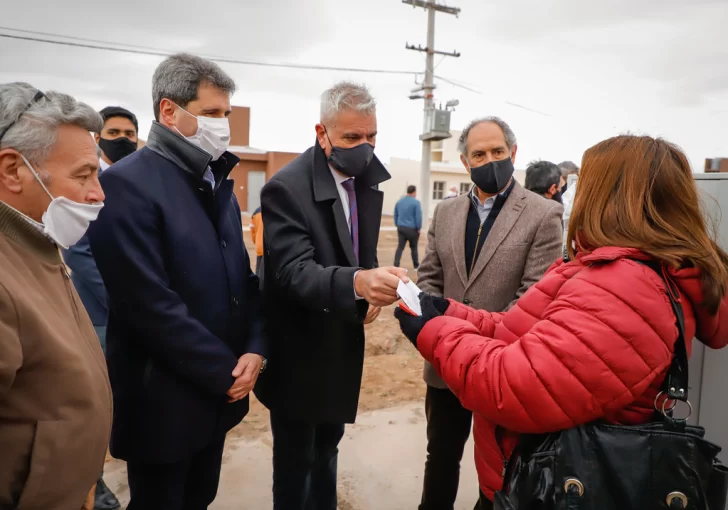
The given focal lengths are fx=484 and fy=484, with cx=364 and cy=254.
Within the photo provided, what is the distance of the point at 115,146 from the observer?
10.9 feet

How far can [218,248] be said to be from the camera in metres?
1.91

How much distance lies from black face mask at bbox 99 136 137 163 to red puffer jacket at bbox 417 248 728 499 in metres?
2.90

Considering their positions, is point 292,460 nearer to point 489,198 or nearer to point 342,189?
point 342,189

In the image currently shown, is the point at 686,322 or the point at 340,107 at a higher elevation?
the point at 340,107

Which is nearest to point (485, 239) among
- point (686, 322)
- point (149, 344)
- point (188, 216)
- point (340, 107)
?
point (340, 107)

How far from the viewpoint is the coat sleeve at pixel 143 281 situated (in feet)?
5.41

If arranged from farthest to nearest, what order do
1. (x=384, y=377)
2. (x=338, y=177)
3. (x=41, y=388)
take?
(x=384, y=377)
(x=338, y=177)
(x=41, y=388)

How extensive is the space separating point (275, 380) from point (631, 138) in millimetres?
1659

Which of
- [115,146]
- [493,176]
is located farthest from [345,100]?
[115,146]

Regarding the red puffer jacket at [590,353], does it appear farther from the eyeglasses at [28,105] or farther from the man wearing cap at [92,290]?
the man wearing cap at [92,290]

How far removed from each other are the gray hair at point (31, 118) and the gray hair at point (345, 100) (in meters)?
1.00

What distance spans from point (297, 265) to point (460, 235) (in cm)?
107

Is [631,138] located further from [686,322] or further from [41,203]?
[41,203]

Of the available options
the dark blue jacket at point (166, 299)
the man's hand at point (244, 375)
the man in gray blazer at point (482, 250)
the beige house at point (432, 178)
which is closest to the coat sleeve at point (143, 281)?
the dark blue jacket at point (166, 299)
